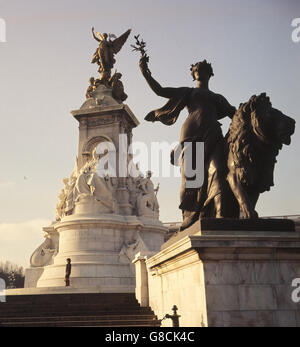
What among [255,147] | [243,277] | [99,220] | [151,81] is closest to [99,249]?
[99,220]

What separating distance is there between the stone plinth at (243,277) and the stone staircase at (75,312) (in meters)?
4.51

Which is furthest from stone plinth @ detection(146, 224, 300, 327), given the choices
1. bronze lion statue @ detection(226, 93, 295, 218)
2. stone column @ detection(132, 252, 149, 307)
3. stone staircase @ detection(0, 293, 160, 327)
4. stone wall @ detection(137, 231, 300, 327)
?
stone column @ detection(132, 252, 149, 307)

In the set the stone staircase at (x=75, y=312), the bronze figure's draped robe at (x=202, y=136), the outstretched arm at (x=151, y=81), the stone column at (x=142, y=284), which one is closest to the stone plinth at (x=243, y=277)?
the bronze figure's draped robe at (x=202, y=136)

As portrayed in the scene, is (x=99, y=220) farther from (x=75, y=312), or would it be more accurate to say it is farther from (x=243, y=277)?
(x=243, y=277)

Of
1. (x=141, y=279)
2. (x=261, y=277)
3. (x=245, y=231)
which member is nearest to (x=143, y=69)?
(x=245, y=231)

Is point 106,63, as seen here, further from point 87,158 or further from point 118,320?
point 118,320

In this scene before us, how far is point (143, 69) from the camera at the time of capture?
320 inches

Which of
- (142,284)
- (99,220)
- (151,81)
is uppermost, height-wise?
(151,81)

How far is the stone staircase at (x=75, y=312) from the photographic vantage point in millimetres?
→ 10648

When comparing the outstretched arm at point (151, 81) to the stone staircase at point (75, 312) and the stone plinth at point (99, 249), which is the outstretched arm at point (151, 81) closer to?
the stone staircase at point (75, 312)

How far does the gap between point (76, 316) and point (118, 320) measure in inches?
56.6

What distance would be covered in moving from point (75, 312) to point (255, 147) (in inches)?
328

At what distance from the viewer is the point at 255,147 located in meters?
6.57

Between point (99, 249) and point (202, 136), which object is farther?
point (99, 249)
